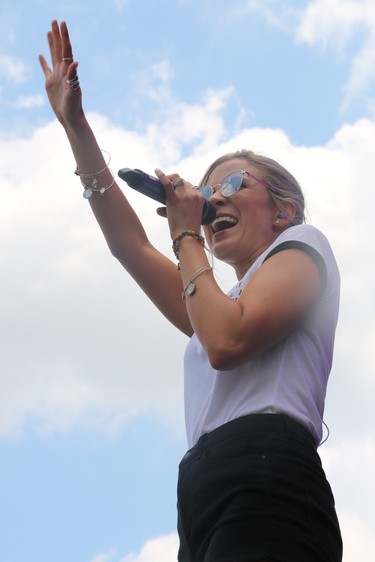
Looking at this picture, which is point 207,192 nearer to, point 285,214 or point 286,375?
point 285,214

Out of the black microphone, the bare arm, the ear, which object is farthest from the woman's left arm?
the ear

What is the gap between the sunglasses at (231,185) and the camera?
364 centimetres

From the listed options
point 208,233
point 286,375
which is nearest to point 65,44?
point 208,233

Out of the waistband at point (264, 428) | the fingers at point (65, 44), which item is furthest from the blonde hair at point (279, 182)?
the waistband at point (264, 428)

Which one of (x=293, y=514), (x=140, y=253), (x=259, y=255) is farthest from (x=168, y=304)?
(x=293, y=514)

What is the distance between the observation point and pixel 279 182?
3.74 m

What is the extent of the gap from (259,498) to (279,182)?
1.75 m

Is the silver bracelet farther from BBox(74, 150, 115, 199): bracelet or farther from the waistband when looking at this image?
the waistband

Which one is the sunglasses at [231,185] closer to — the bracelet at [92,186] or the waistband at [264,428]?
the bracelet at [92,186]

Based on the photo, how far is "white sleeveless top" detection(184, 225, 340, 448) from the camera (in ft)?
8.70

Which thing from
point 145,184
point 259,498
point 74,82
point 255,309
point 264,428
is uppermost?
point 74,82

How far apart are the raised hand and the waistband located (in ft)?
5.78

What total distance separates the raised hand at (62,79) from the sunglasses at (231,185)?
0.69 m

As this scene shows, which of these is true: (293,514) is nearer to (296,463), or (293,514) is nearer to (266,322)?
(296,463)
